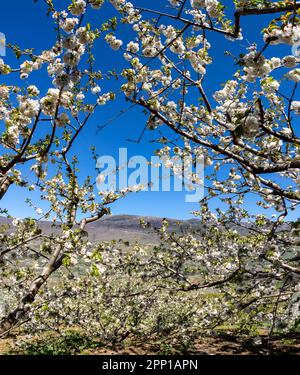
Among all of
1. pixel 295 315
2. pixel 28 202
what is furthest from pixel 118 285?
pixel 295 315

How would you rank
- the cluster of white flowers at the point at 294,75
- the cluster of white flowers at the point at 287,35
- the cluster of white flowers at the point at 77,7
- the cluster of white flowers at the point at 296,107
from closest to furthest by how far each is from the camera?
the cluster of white flowers at the point at 287,35, the cluster of white flowers at the point at 77,7, the cluster of white flowers at the point at 294,75, the cluster of white flowers at the point at 296,107

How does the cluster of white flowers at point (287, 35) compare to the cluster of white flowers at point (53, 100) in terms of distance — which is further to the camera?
the cluster of white flowers at point (53, 100)

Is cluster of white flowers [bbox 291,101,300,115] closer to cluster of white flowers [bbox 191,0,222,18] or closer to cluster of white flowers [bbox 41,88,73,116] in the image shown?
cluster of white flowers [bbox 191,0,222,18]

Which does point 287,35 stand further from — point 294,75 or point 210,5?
point 210,5

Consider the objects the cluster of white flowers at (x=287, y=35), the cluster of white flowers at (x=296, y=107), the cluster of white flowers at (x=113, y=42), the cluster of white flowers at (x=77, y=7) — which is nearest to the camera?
the cluster of white flowers at (x=287, y=35)

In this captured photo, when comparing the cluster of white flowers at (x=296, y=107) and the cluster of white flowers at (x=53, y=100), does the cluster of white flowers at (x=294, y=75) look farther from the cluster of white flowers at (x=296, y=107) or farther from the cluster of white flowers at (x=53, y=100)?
the cluster of white flowers at (x=53, y=100)

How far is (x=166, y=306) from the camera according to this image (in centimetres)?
1652

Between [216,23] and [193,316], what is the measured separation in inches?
432

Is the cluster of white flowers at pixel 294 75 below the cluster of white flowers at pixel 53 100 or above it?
above

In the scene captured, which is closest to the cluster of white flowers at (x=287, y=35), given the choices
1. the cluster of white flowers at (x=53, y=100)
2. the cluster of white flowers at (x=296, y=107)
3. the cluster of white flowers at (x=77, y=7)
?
the cluster of white flowers at (x=296, y=107)

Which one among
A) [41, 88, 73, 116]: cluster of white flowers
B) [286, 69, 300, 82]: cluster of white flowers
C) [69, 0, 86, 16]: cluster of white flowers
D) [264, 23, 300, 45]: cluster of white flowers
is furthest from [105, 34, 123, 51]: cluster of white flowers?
[264, 23, 300, 45]: cluster of white flowers

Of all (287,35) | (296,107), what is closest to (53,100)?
(287,35)

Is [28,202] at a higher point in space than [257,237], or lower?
higher
